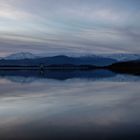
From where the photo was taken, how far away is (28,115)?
1375 centimetres

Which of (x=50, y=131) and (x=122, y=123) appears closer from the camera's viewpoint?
(x=50, y=131)

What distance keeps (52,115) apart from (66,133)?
3.70 metres

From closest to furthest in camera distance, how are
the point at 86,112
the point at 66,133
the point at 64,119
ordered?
the point at 66,133
the point at 64,119
the point at 86,112

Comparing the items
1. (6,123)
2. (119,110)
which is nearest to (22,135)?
(6,123)

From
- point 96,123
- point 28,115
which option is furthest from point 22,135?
point 28,115

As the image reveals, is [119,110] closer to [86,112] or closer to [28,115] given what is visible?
[86,112]

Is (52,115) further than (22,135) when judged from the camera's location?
Yes

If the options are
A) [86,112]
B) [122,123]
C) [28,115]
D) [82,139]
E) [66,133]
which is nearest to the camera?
[82,139]

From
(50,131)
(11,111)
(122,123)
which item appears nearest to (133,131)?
(122,123)

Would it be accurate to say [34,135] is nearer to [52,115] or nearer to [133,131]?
[133,131]

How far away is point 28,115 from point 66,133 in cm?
387

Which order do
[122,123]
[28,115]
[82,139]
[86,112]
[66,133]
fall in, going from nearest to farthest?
[82,139], [66,133], [122,123], [28,115], [86,112]

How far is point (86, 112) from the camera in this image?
48.3 feet

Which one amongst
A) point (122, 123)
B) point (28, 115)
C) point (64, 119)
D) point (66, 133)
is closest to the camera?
point (66, 133)
